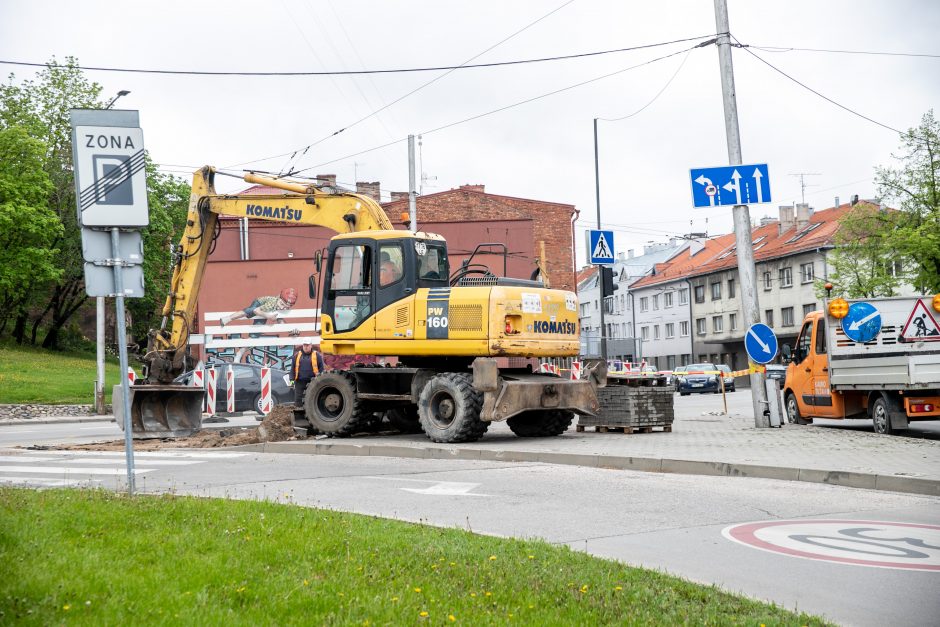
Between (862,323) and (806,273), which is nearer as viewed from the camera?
(862,323)

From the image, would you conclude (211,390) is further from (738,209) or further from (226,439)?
(738,209)

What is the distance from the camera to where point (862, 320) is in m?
18.1

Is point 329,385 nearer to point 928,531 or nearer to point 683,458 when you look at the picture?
point 683,458

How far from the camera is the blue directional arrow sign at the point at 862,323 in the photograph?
17984 millimetres

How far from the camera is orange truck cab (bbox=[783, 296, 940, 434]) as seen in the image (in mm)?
16484

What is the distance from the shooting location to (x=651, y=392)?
57.5ft

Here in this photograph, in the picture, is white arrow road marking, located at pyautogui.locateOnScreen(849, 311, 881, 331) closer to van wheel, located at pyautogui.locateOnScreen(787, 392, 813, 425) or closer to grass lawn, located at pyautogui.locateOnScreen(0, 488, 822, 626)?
van wheel, located at pyautogui.locateOnScreen(787, 392, 813, 425)

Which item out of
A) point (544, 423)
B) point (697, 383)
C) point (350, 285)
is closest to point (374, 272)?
point (350, 285)

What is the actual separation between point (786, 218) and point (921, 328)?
6124cm

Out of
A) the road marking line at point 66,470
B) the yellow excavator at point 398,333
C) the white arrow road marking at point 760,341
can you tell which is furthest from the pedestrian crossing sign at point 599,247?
the road marking line at point 66,470

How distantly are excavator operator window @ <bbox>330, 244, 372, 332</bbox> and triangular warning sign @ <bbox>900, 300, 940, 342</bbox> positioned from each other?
30.4 feet

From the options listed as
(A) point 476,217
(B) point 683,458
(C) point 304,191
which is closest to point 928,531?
(B) point 683,458

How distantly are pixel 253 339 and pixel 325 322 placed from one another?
24128mm

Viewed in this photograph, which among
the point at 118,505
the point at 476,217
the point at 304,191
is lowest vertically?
the point at 118,505
